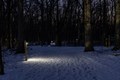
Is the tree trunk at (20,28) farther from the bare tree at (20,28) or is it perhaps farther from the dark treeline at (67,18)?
the dark treeline at (67,18)

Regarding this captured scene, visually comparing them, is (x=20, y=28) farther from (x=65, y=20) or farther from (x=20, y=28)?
(x=65, y=20)

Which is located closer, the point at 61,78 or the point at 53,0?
the point at 61,78

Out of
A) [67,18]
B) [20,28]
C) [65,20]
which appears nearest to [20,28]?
[20,28]

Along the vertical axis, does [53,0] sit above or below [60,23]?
above

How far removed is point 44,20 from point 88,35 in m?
58.0

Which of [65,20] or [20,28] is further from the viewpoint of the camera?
[65,20]

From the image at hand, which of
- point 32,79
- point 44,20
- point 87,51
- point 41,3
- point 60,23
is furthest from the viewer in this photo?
point 44,20

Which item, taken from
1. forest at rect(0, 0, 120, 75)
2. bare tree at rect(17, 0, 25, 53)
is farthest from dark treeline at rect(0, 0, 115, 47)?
bare tree at rect(17, 0, 25, 53)

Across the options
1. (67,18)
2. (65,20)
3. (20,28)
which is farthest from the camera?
(67,18)

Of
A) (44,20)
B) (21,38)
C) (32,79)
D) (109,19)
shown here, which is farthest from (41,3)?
(32,79)

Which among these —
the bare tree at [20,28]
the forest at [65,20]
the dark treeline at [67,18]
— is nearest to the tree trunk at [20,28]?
the bare tree at [20,28]

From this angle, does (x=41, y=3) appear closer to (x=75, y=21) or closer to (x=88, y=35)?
(x=75, y=21)

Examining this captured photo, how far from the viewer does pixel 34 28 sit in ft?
343

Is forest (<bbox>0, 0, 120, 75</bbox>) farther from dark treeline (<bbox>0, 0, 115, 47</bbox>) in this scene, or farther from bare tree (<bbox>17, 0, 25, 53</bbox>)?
bare tree (<bbox>17, 0, 25, 53</bbox>)
